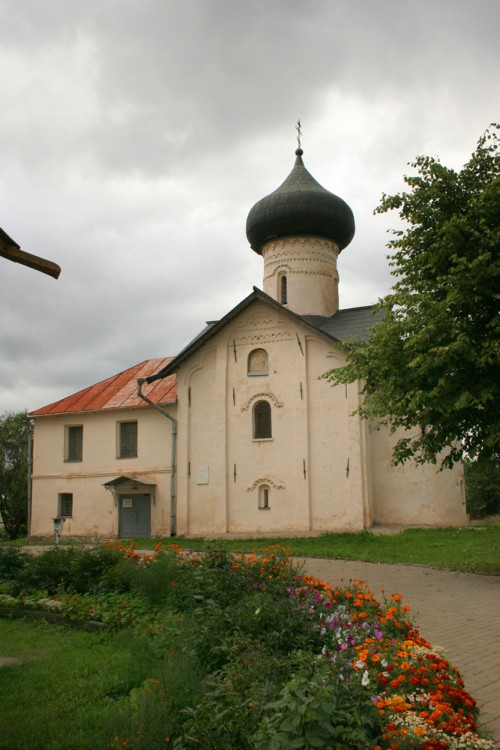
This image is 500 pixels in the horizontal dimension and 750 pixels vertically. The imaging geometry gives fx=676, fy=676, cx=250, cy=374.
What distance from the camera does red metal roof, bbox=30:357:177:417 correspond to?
959 inches

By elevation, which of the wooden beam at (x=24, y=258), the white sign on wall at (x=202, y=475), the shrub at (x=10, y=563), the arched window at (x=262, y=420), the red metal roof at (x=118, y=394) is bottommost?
the shrub at (x=10, y=563)

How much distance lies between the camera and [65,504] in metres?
25.3

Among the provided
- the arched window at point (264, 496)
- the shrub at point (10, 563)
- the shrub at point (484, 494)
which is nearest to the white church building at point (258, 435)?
the arched window at point (264, 496)

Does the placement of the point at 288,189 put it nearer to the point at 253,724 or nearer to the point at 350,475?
the point at 350,475

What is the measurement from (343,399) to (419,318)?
10.4 m

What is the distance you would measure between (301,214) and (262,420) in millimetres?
7747

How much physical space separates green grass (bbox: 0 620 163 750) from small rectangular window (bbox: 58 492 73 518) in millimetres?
18398

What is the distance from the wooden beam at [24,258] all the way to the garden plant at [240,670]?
3.11m

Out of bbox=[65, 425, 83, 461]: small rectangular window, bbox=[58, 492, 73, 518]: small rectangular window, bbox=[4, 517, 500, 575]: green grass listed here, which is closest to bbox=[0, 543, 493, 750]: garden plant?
bbox=[4, 517, 500, 575]: green grass

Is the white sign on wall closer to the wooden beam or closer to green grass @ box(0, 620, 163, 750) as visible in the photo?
green grass @ box(0, 620, 163, 750)

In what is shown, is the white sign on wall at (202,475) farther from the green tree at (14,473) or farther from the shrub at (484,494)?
the shrub at (484,494)

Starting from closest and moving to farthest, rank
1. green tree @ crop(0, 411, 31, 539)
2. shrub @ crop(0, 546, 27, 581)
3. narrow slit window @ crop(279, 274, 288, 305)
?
shrub @ crop(0, 546, 27, 581) → narrow slit window @ crop(279, 274, 288, 305) → green tree @ crop(0, 411, 31, 539)

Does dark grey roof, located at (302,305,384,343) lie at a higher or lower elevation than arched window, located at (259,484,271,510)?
higher

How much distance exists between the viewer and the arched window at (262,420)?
21969 millimetres
